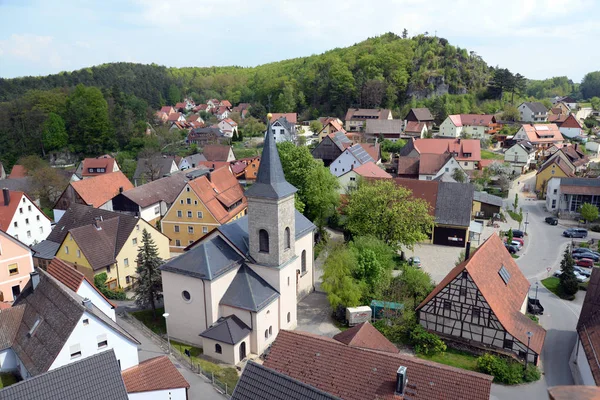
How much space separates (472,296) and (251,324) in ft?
44.8

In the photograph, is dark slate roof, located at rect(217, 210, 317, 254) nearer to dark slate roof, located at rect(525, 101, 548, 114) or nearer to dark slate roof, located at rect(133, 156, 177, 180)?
dark slate roof, located at rect(133, 156, 177, 180)

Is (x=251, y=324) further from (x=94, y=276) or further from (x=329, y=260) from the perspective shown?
(x=94, y=276)

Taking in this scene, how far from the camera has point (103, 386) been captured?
1675 cm

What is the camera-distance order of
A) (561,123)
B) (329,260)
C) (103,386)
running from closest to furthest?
(103,386) < (329,260) < (561,123)

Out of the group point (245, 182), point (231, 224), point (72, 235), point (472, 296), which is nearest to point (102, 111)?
point (245, 182)

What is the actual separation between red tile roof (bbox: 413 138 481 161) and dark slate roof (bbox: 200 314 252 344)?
54.8m

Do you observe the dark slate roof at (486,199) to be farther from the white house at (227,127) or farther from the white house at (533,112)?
the white house at (227,127)

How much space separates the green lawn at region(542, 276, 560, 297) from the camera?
36694mm

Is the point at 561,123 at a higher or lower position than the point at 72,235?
higher

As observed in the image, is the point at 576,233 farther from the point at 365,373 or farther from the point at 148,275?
the point at 148,275

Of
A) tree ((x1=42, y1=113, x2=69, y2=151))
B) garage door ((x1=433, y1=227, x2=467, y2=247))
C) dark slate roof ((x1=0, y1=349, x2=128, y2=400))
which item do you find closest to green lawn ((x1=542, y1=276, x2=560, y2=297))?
garage door ((x1=433, y1=227, x2=467, y2=247))

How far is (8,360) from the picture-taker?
24094 mm

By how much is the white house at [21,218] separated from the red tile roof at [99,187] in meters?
6.27

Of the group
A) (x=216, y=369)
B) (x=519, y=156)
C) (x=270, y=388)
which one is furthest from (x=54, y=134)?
(x=270, y=388)
